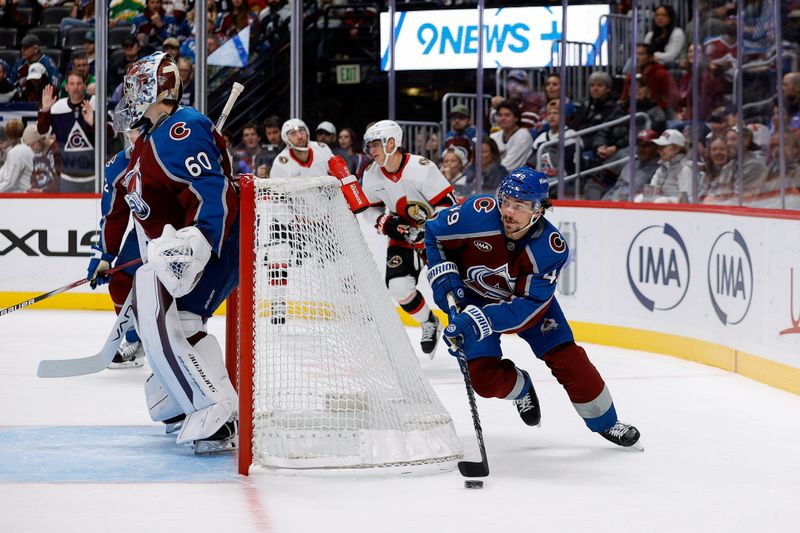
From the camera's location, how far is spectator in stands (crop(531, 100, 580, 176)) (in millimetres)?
7641

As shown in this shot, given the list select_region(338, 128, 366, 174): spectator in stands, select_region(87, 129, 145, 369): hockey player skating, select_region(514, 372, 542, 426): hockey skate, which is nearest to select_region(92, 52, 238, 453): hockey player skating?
select_region(514, 372, 542, 426): hockey skate

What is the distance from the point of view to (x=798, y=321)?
489 centimetres

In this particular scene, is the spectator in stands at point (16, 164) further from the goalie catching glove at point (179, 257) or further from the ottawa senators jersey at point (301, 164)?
the goalie catching glove at point (179, 257)

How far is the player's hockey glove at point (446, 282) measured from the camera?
3730 millimetres

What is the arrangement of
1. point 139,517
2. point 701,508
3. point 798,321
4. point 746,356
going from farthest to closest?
point 746,356
point 798,321
point 701,508
point 139,517

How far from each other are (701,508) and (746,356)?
2.37 meters

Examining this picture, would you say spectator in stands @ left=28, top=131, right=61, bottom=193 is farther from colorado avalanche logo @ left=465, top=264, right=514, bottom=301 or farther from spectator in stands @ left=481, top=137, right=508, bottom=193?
colorado avalanche logo @ left=465, top=264, right=514, bottom=301

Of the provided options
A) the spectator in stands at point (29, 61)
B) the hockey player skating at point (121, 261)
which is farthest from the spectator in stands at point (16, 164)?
the hockey player skating at point (121, 261)

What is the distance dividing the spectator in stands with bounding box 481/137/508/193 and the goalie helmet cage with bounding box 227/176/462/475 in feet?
14.0

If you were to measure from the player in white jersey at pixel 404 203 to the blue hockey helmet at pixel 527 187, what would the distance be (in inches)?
86.9

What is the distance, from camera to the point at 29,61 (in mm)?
8867

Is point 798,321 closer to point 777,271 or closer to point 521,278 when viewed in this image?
point 777,271

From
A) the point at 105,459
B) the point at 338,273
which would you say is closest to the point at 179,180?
the point at 338,273

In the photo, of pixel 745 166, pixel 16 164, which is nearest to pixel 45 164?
pixel 16 164
